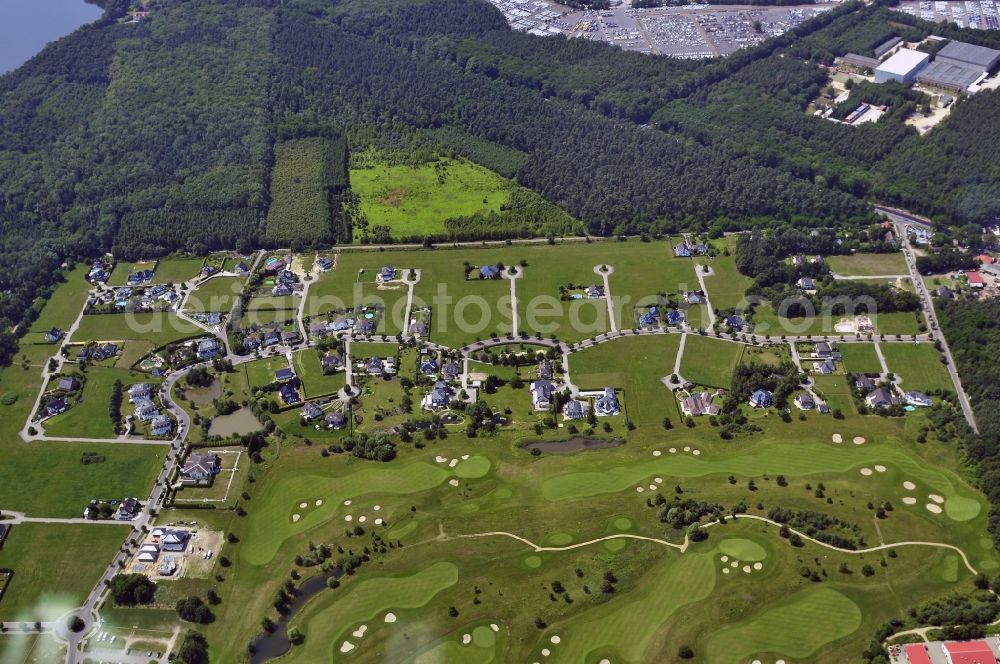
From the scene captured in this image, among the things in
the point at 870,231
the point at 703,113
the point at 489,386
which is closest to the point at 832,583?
the point at 489,386

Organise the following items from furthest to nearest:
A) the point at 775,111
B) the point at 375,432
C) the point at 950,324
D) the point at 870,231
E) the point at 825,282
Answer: the point at 775,111, the point at 870,231, the point at 825,282, the point at 950,324, the point at 375,432

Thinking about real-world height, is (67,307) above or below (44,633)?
above

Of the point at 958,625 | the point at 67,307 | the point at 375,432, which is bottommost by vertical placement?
the point at 958,625

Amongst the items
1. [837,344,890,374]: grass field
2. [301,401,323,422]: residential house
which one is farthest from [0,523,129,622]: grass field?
[837,344,890,374]: grass field

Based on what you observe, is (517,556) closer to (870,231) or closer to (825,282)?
(825,282)

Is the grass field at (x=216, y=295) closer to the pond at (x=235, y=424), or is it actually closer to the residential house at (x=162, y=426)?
the pond at (x=235, y=424)

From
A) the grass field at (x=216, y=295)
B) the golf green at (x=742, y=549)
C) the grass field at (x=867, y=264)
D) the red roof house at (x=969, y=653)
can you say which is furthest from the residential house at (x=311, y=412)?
the grass field at (x=867, y=264)

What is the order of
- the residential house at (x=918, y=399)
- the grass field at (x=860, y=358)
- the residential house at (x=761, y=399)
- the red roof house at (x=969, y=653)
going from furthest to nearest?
1. the grass field at (x=860, y=358)
2. the residential house at (x=761, y=399)
3. the residential house at (x=918, y=399)
4. the red roof house at (x=969, y=653)

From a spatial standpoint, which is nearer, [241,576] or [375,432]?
[241,576]
